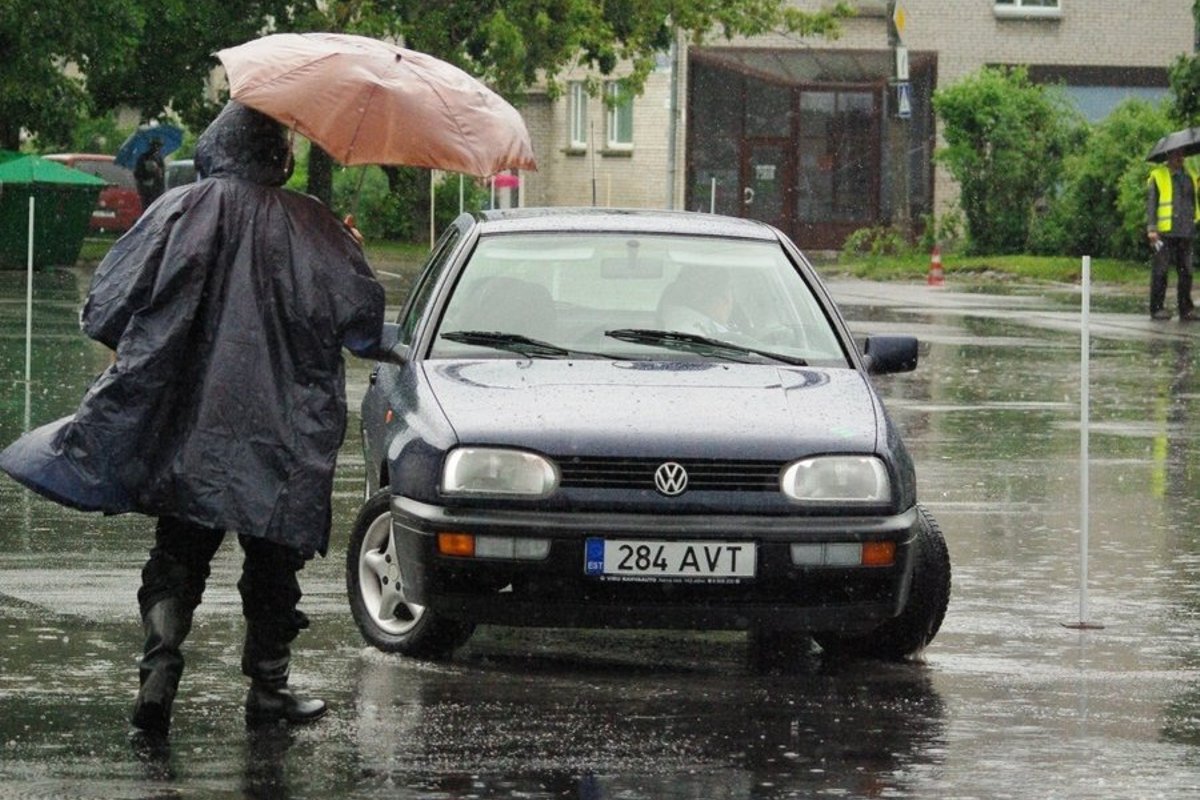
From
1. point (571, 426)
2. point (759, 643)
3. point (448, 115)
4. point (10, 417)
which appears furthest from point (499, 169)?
point (10, 417)

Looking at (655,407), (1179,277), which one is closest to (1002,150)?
(1179,277)

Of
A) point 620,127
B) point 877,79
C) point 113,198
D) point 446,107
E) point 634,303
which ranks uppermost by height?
point 877,79

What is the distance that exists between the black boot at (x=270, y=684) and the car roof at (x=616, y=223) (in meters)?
2.60

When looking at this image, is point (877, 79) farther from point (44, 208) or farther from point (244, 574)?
point (244, 574)

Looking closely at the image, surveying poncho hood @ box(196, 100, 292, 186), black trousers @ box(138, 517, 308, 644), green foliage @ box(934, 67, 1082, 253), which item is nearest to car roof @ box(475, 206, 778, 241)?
poncho hood @ box(196, 100, 292, 186)

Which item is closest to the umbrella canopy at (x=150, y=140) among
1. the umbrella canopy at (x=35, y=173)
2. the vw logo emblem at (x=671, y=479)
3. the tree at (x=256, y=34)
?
the tree at (x=256, y=34)

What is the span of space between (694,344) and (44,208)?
29.5 m

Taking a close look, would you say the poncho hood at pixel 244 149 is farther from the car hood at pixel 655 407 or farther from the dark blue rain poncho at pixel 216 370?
the car hood at pixel 655 407

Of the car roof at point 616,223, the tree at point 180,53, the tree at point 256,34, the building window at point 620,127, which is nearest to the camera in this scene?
the car roof at point 616,223

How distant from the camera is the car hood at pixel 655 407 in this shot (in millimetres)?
7621

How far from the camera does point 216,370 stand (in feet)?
22.1

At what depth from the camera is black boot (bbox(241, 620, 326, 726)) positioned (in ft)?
22.9

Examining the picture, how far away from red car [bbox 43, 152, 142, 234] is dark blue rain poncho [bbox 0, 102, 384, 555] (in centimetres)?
4085

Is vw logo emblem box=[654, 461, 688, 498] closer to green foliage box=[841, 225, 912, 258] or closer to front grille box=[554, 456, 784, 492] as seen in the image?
front grille box=[554, 456, 784, 492]
